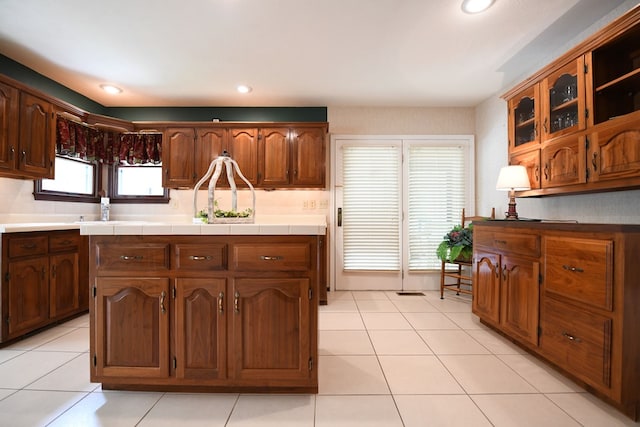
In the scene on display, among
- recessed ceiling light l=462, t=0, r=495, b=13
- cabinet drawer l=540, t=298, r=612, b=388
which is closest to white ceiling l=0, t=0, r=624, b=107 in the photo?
recessed ceiling light l=462, t=0, r=495, b=13

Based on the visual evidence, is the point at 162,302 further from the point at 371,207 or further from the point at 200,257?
the point at 371,207

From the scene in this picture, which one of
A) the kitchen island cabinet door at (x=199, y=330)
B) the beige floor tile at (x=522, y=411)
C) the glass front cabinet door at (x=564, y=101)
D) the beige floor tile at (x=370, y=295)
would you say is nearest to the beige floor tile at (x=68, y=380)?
the kitchen island cabinet door at (x=199, y=330)

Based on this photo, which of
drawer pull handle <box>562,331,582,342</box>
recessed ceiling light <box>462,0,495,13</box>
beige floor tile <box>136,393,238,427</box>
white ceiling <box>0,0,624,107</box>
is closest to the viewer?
beige floor tile <box>136,393,238,427</box>

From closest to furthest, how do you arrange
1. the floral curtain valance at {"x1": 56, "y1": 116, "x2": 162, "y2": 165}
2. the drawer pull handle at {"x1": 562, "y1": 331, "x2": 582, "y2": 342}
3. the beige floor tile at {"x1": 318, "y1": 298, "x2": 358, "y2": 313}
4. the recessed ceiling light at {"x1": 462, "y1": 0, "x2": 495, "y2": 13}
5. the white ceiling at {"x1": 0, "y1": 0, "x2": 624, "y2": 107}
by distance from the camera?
the drawer pull handle at {"x1": 562, "y1": 331, "x2": 582, "y2": 342} < the recessed ceiling light at {"x1": 462, "y1": 0, "x2": 495, "y2": 13} < the white ceiling at {"x1": 0, "y1": 0, "x2": 624, "y2": 107} < the beige floor tile at {"x1": 318, "y1": 298, "x2": 358, "y2": 313} < the floral curtain valance at {"x1": 56, "y1": 116, "x2": 162, "y2": 165}

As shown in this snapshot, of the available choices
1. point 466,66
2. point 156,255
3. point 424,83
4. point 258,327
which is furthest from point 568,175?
point 156,255

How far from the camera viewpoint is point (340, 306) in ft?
10.9

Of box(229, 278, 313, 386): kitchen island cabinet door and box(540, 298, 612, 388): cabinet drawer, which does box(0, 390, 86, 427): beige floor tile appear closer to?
box(229, 278, 313, 386): kitchen island cabinet door

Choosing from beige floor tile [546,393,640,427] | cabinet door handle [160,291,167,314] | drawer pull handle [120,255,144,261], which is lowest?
beige floor tile [546,393,640,427]

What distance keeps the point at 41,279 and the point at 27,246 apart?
31 centimetres

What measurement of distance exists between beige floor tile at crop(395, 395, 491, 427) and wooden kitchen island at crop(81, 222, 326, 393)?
0.51m

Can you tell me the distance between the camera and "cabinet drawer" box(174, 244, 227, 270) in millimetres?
1589

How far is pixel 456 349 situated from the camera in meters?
2.22

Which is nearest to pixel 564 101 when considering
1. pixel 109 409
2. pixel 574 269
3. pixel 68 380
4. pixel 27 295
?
pixel 574 269

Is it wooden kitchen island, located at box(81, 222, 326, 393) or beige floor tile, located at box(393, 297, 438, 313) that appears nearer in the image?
wooden kitchen island, located at box(81, 222, 326, 393)
